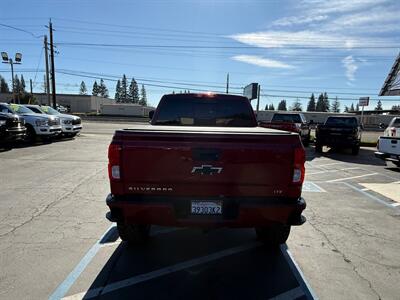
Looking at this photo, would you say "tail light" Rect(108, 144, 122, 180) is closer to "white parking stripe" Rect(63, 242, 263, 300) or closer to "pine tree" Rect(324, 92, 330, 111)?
"white parking stripe" Rect(63, 242, 263, 300)

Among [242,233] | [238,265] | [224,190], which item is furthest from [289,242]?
[224,190]

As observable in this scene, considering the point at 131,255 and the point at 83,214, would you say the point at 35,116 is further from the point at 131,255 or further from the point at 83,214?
the point at 131,255

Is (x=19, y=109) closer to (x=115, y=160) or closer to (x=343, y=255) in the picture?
(x=115, y=160)

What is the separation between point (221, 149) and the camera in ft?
10.7

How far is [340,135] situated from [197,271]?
1437 centimetres

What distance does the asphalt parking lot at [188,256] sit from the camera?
326 centimetres

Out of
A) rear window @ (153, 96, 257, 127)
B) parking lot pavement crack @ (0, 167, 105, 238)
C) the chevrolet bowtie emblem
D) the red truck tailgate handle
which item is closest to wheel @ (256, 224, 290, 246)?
the chevrolet bowtie emblem

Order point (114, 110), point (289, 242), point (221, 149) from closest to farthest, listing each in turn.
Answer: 1. point (221, 149)
2. point (289, 242)
3. point (114, 110)

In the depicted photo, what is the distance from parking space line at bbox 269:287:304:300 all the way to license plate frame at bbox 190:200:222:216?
998 millimetres

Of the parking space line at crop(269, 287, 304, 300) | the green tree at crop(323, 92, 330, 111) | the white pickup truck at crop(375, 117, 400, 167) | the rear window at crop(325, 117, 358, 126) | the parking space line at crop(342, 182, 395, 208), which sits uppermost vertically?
the green tree at crop(323, 92, 330, 111)

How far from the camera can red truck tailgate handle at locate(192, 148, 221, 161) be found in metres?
3.28

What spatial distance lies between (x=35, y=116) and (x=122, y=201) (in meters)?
14.7

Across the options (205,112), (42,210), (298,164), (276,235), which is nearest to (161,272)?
(276,235)

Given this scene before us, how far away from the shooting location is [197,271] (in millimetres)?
3639
